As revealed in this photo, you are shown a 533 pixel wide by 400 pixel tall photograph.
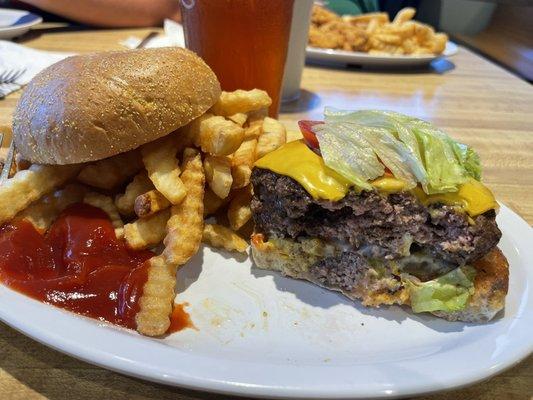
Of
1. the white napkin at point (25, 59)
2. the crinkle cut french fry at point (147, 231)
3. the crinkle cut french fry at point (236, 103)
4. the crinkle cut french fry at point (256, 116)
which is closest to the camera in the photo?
the crinkle cut french fry at point (147, 231)

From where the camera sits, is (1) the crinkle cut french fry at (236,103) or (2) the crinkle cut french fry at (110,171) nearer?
(2) the crinkle cut french fry at (110,171)

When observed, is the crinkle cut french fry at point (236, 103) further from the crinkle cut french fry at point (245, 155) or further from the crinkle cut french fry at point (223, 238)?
the crinkle cut french fry at point (223, 238)

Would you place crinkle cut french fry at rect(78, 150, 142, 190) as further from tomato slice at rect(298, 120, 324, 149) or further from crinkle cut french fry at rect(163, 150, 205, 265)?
tomato slice at rect(298, 120, 324, 149)

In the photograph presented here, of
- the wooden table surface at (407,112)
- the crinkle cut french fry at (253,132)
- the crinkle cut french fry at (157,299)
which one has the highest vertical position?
the crinkle cut french fry at (253,132)

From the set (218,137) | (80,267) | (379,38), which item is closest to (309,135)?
(218,137)

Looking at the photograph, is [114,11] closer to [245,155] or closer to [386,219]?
[245,155]

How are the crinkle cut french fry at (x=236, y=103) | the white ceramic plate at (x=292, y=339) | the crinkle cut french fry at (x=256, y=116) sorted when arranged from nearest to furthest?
the white ceramic plate at (x=292, y=339), the crinkle cut french fry at (x=236, y=103), the crinkle cut french fry at (x=256, y=116)

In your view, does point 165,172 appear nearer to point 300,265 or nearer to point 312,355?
point 300,265

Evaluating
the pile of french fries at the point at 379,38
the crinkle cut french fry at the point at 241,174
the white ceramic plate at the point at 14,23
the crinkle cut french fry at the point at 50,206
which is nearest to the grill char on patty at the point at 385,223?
the crinkle cut french fry at the point at 241,174
